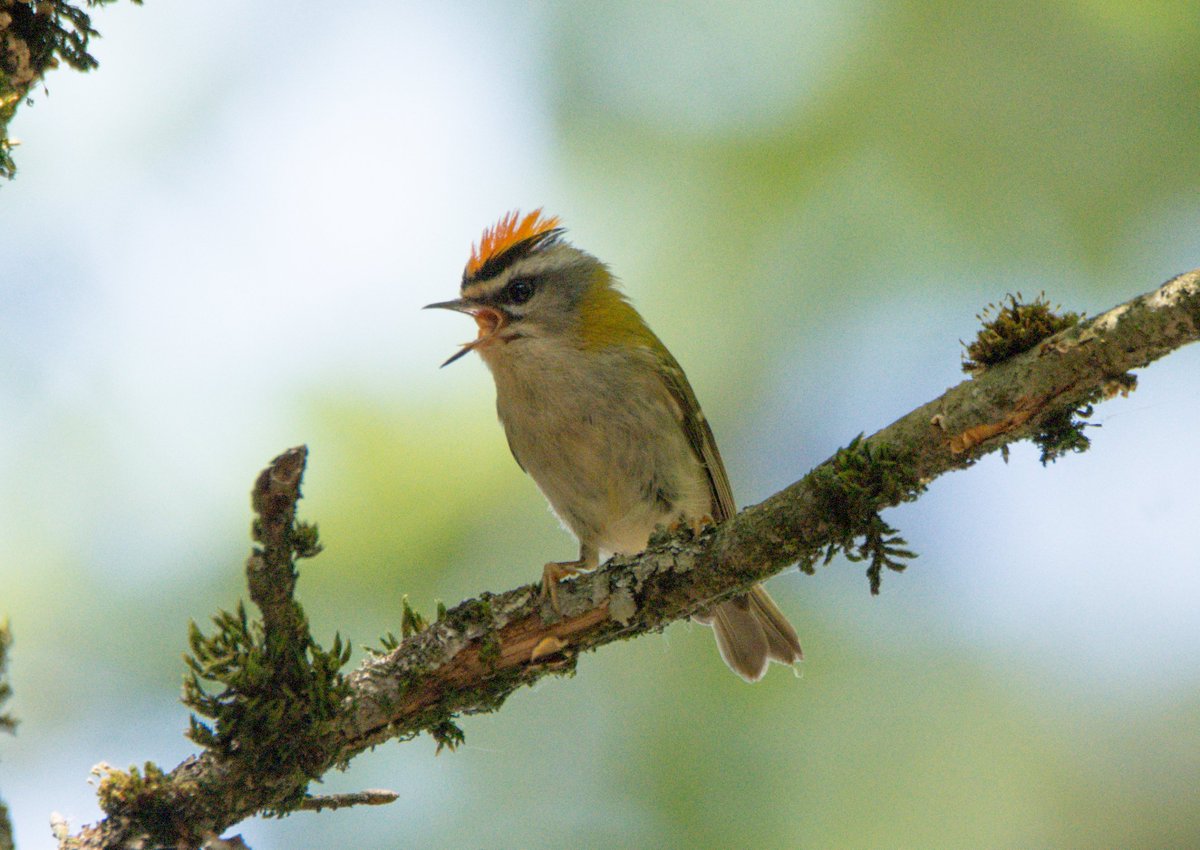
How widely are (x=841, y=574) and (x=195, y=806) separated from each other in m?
3.77

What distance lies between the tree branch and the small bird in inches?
44.0

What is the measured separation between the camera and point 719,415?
607 centimetres

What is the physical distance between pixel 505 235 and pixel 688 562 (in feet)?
9.06

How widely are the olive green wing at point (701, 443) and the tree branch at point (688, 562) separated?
1.69m

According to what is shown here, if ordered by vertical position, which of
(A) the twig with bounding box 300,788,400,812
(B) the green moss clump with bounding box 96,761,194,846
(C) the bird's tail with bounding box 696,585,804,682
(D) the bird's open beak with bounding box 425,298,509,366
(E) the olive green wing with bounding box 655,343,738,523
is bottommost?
(A) the twig with bounding box 300,788,400,812

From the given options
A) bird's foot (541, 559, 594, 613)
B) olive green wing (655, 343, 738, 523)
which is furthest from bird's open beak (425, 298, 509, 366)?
bird's foot (541, 559, 594, 613)

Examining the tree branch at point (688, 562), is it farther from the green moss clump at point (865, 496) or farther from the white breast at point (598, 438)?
the white breast at point (598, 438)

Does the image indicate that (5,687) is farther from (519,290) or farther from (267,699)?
(519,290)

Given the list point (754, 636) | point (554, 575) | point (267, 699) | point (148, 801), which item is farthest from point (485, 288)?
point (148, 801)

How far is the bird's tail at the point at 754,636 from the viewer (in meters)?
4.76

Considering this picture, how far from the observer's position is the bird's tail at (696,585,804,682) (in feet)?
15.6

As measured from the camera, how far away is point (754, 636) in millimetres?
4766

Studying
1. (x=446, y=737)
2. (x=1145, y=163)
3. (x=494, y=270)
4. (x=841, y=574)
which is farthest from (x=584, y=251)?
(x=446, y=737)

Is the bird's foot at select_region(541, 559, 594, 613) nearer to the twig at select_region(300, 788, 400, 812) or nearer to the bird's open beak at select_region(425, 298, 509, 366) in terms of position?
the twig at select_region(300, 788, 400, 812)
